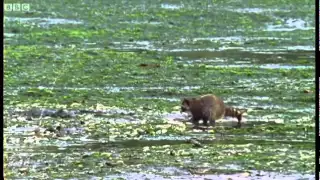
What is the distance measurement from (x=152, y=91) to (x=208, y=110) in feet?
7.60

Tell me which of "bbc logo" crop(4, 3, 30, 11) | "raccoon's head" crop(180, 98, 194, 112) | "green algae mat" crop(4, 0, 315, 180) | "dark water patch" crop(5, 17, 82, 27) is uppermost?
"bbc logo" crop(4, 3, 30, 11)

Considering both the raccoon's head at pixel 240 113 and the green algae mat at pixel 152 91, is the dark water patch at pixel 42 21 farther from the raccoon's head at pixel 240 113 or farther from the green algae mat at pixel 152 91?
the raccoon's head at pixel 240 113

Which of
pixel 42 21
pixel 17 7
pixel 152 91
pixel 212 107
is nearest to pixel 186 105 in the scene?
pixel 212 107

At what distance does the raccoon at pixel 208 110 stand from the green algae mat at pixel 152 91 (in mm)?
97

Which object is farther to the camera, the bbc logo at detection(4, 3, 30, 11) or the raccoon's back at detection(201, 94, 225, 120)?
the bbc logo at detection(4, 3, 30, 11)

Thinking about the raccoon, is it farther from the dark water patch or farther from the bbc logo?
the bbc logo

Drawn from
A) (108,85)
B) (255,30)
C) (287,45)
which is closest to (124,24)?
(255,30)

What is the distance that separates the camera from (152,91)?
13133mm

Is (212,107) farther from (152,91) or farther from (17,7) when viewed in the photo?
(17,7)

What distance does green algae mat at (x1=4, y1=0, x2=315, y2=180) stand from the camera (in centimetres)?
864

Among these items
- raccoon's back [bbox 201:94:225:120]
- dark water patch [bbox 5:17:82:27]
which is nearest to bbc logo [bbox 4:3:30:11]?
dark water patch [bbox 5:17:82:27]

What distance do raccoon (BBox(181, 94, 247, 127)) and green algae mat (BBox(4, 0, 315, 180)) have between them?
0.32 ft

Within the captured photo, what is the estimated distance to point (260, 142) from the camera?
975cm

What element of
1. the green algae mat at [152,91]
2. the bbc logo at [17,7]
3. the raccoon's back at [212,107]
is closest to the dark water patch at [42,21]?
the green algae mat at [152,91]
